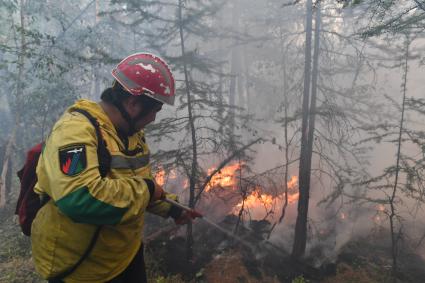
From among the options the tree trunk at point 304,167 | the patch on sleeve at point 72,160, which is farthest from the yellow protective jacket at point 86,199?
the tree trunk at point 304,167

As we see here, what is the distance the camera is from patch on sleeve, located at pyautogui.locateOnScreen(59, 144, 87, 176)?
227 cm

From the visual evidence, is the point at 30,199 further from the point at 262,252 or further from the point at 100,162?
the point at 262,252

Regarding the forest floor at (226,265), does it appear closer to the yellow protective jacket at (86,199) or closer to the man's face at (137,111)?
the yellow protective jacket at (86,199)

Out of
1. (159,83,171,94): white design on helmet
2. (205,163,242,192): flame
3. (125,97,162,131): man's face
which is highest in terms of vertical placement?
(159,83,171,94): white design on helmet

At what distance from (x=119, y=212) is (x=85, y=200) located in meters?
0.28

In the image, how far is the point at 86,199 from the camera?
2260 mm

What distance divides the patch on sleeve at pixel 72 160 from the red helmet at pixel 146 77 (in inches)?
32.4

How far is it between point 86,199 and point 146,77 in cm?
129

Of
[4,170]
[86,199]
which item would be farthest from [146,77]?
[4,170]

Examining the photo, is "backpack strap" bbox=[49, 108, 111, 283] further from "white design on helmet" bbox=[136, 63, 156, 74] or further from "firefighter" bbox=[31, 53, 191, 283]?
"white design on helmet" bbox=[136, 63, 156, 74]

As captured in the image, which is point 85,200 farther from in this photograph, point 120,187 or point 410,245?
point 410,245

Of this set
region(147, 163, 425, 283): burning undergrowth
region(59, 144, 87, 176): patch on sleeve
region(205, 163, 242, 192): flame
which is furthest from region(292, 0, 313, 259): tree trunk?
region(59, 144, 87, 176): patch on sleeve

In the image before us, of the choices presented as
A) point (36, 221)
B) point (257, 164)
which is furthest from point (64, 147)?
point (257, 164)

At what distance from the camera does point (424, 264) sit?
11.2 meters
